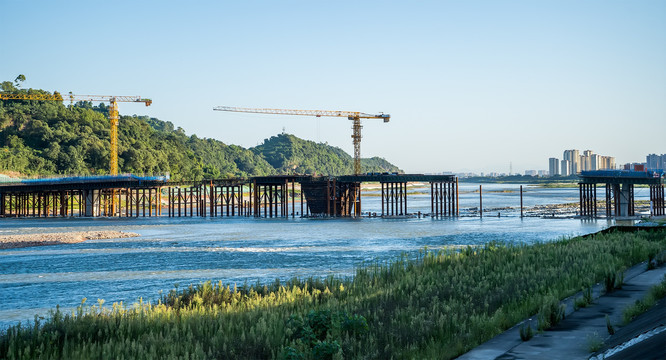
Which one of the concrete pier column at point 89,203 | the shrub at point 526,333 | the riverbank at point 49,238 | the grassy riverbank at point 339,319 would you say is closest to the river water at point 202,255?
the riverbank at point 49,238

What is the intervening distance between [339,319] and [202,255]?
38.7 meters

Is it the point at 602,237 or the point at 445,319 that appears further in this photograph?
the point at 602,237

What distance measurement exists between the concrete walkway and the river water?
2154 centimetres

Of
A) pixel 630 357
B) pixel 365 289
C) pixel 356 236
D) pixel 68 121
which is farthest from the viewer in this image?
pixel 68 121

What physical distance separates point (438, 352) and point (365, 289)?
36.0 ft

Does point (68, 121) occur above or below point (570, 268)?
above

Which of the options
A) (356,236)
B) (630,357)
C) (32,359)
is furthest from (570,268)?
(356,236)

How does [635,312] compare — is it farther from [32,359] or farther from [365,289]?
[32,359]

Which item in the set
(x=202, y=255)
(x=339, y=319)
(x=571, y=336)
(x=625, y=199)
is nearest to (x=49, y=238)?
(x=202, y=255)

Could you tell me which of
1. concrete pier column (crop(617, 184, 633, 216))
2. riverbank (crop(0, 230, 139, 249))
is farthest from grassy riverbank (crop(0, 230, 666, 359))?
concrete pier column (crop(617, 184, 633, 216))

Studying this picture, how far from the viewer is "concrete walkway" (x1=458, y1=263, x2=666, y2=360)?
15.6 meters

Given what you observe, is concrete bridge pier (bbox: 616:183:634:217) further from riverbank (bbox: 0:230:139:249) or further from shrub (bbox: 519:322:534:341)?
shrub (bbox: 519:322:534:341)

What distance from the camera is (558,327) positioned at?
18.5m

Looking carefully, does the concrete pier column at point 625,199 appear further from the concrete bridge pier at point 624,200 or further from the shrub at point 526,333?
the shrub at point 526,333
